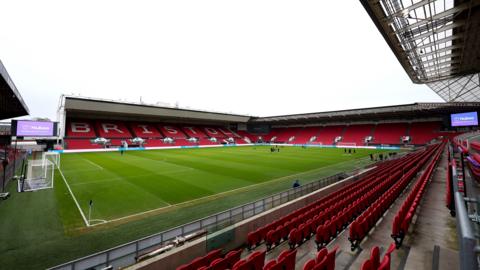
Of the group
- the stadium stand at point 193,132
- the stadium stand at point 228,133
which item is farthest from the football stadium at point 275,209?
the stadium stand at point 193,132

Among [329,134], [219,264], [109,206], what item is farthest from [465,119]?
[109,206]

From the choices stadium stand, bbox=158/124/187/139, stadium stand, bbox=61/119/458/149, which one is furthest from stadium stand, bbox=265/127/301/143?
stadium stand, bbox=158/124/187/139

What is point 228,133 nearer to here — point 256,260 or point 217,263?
point 217,263

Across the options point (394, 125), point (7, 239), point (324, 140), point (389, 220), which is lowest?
point (7, 239)

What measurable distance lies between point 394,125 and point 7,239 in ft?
196

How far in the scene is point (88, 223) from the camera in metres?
8.65

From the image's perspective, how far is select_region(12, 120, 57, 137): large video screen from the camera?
22.5 m

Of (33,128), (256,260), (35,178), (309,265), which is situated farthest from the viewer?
(33,128)

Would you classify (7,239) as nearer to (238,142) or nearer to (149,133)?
(149,133)

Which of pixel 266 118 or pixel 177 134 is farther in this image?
pixel 266 118

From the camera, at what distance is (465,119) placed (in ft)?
105

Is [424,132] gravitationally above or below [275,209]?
above

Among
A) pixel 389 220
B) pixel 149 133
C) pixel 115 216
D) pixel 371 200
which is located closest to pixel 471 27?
pixel 371 200

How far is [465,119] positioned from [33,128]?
57162 millimetres
